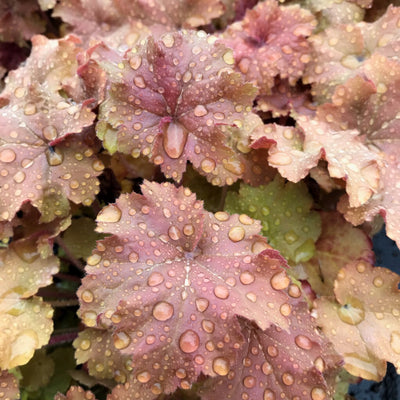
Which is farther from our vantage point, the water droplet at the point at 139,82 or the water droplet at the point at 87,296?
the water droplet at the point at 139,82

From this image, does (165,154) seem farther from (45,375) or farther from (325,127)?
(45,375)

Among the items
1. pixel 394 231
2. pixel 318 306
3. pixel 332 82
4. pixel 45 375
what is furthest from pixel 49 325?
pixel 332 82

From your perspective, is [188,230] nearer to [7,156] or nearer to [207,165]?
[207,165]

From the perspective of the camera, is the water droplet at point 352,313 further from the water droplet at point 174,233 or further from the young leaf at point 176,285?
the water droplet at point 174,233

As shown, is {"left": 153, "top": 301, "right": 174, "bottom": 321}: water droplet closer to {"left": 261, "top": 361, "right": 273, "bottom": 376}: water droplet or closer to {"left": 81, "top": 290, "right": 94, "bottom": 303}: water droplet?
{"left": 81, "top": 290, "right": 94, "bottom": 303}: water droplet

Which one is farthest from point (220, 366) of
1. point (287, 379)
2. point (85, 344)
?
point (85, 344)

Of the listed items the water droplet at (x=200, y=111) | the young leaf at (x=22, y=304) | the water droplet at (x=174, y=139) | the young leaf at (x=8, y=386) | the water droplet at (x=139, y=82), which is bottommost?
the young leaf at (x=8, y=386)

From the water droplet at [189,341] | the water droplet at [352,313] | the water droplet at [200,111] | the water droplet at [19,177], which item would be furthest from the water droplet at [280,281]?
the water droplet at [19,177]

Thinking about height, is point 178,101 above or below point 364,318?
above
